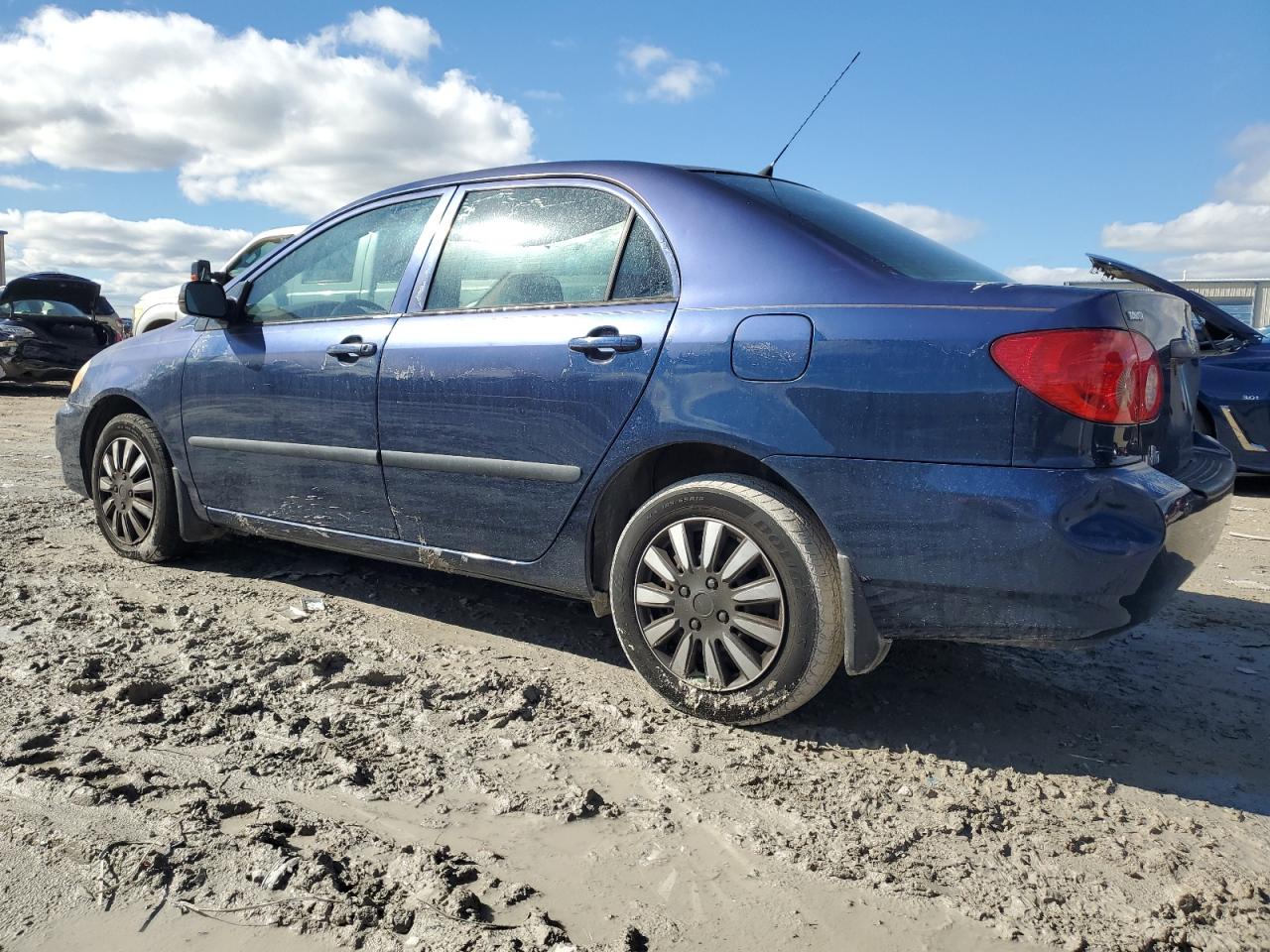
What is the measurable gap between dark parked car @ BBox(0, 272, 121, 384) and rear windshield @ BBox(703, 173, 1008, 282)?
13874 mm

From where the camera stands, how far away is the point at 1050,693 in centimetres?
318

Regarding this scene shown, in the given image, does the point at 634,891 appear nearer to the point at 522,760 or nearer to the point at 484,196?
the point at 522,760

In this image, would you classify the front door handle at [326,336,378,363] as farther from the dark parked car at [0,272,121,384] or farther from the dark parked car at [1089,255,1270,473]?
the dark parked car at [0,272,121,384]

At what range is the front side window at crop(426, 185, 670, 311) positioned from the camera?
3102 mm

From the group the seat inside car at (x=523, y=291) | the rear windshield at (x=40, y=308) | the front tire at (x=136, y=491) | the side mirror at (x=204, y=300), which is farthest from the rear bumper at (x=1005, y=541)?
the rear windshield at (x=40, y=308)

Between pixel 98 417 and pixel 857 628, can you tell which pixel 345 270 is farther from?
pixel 857 628

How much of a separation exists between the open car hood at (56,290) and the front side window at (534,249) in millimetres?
13785

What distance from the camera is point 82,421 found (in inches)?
184

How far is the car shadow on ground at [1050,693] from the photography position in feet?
8.89

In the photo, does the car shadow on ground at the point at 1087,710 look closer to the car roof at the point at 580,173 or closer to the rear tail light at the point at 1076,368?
the rear tail light at the point at 1076,368

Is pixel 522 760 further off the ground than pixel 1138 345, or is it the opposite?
pixel 1138 345

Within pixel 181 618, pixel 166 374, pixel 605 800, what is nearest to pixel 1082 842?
pixel 605 800

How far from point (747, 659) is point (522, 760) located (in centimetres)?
67

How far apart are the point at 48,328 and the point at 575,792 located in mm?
14760
